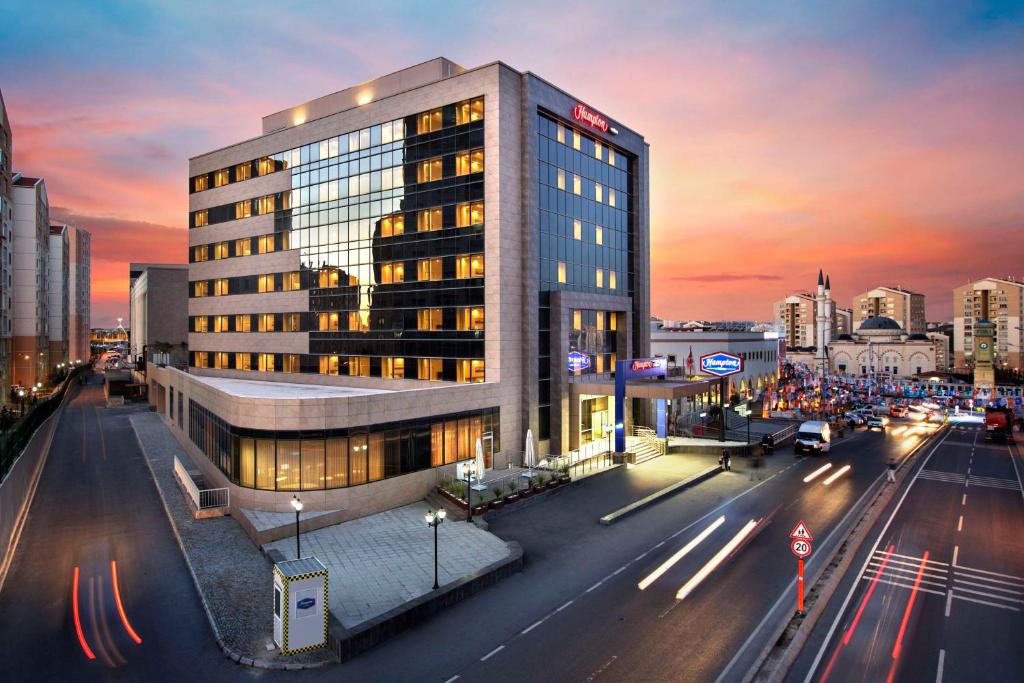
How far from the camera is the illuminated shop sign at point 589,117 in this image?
46.2 m

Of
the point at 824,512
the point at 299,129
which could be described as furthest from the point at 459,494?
the point at 299,129

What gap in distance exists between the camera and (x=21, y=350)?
86688 millimetres

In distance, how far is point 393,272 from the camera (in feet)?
152

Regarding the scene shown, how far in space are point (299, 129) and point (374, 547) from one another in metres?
41.9

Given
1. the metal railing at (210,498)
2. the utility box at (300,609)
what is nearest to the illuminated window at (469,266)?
the metal railing at (210,498)

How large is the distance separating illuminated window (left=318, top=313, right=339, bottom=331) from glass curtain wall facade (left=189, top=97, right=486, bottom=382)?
16 cm

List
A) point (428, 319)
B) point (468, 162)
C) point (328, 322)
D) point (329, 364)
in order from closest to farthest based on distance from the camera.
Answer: point (468, 162), point (428, 319), point (328, 322), point (329, 364)

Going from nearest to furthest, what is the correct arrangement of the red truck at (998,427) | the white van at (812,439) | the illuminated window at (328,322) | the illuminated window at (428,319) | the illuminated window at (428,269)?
the illuminated window at (428,269) → the illuminated window at (428,319) → the white van at (812,439) → the illuminated window at (328,322) → the red truck at (998,427)

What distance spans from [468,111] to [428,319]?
16.1m

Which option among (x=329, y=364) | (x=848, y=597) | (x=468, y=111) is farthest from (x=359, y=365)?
(x=848, y=597)

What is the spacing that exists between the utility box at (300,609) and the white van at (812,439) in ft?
144

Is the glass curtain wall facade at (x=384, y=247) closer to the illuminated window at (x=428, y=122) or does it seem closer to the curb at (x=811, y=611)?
the illuminated window at (x=428, y=122)

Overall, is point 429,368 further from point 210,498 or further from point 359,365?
point 210,498

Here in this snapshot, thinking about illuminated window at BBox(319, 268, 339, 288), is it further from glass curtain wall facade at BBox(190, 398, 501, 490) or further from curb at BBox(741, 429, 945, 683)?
curb at BBox(741, 429, 945, 683)
